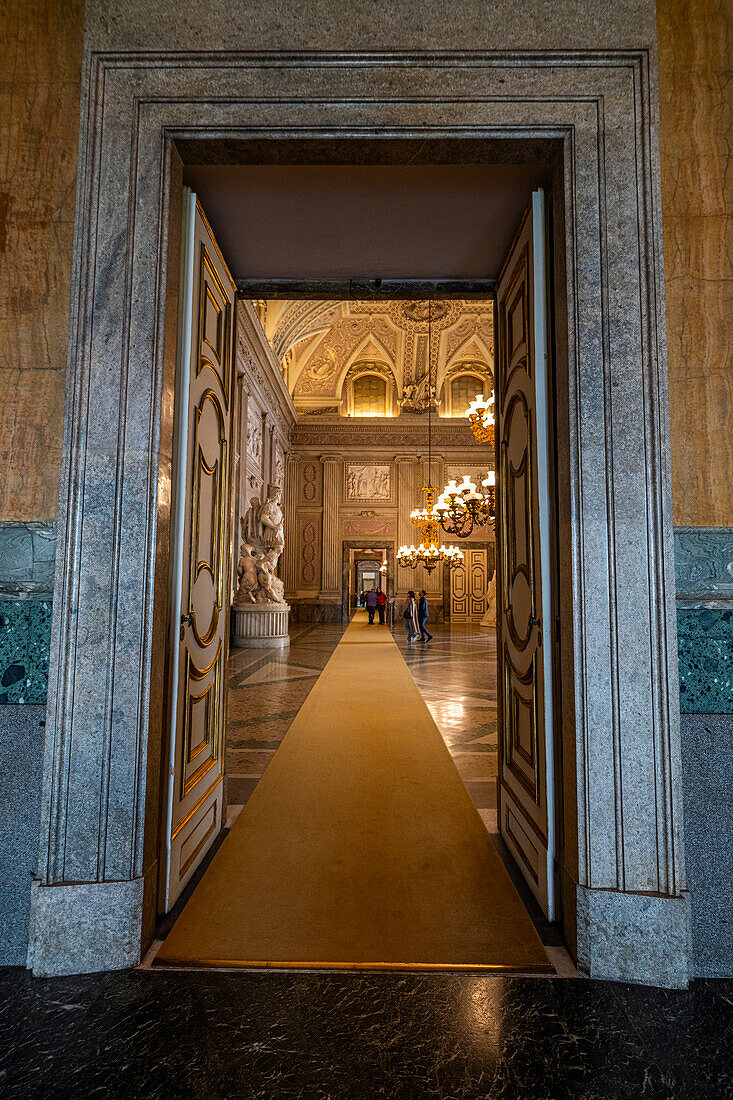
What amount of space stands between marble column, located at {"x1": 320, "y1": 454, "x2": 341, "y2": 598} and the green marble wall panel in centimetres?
1637

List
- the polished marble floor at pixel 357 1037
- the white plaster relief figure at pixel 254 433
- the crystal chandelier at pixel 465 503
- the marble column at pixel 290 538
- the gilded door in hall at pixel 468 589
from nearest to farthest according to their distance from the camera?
the polished marble floor at pixel 357 1037 < the crystal chandelier at pixel 465 503 < the white plaster relief figure at pixel 254 433 < the marble column at pixel 290 538 < the gilded door in hall at pixel 468 589

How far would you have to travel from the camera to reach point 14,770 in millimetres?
1655

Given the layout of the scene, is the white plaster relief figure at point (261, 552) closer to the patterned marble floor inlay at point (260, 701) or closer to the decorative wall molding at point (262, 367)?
the patterned marble floor inlay at point (260, 701)

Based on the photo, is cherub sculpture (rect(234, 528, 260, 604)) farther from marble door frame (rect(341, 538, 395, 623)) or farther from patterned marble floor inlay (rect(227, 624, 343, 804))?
marble door frame (rect(341, 538, 395, 623))

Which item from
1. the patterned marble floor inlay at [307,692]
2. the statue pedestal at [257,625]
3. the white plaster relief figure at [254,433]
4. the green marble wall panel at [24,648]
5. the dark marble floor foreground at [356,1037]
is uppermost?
the white plaster relief figure at [254,433]

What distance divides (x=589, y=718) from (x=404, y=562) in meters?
15.4

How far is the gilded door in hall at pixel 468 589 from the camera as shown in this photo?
1819 cm

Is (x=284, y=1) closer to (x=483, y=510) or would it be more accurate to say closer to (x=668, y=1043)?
(x=668, y=1043)

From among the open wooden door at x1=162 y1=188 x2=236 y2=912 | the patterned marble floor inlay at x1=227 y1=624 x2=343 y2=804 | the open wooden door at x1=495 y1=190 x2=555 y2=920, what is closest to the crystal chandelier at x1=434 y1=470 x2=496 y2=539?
the patterned marble floor inlay at x1=227 y1=624 x2=343 y2=804

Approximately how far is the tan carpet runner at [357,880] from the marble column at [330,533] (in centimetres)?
1434

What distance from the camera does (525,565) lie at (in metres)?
2.21

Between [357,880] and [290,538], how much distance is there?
1637cm

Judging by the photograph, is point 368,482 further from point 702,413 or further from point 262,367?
point 702,413

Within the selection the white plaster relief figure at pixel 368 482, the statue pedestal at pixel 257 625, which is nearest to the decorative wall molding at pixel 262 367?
the white plaster relief figure at pixel 368 482
